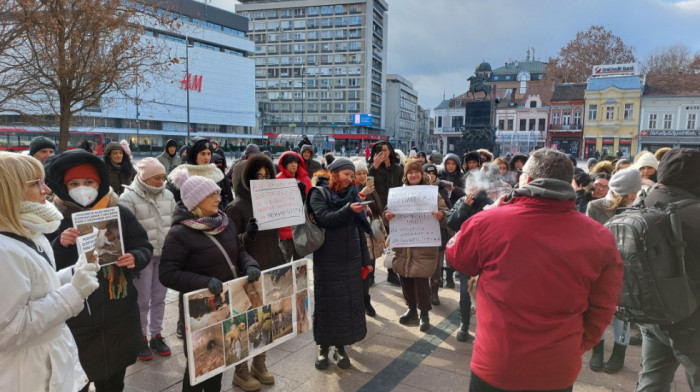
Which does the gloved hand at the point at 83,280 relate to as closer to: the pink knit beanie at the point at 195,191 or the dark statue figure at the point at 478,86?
the pink knit beanie at the point at 195,191

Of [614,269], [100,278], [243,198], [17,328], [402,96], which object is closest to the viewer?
[17,328]

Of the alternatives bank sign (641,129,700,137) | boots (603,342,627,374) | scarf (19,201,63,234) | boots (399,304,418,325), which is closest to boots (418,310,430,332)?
boots (399,304,418,325)

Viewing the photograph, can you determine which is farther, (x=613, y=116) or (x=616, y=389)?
(x=613, y=116)

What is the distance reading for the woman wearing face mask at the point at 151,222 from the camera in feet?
14.2

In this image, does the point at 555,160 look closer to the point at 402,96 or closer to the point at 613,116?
Answer: the point at 613,116

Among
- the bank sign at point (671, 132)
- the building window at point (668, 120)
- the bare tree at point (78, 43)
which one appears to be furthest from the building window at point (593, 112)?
the bare tree at point (78, 43)

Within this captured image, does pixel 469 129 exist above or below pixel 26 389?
above

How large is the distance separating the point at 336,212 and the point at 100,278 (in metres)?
1.89

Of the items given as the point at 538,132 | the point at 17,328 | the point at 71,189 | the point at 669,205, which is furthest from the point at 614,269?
the point at 538,132

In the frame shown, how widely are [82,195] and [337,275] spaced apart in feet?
7.14

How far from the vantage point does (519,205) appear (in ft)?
7.19

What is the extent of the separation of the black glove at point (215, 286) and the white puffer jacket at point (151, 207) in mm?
1850

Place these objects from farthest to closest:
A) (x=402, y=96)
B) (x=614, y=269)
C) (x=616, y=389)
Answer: (x=402, y=96), (x=616, y=389), (x=614, y=269)

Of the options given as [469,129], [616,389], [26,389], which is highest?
[469,129]
